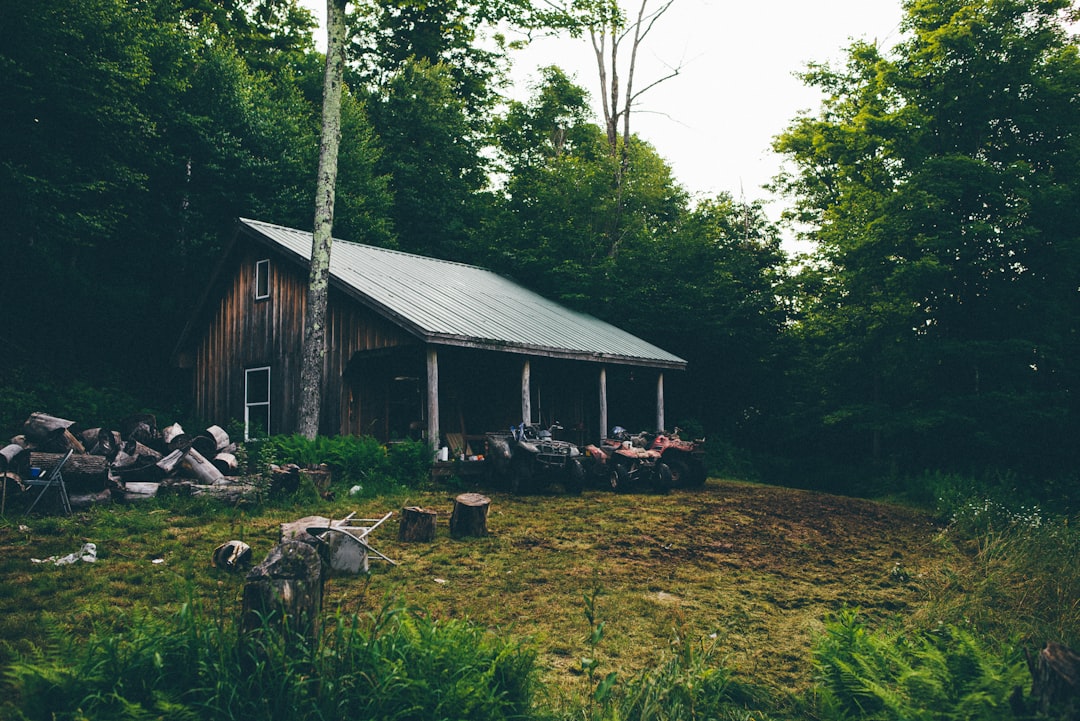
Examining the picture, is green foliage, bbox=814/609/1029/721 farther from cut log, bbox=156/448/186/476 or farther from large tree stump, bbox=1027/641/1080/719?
cut log, bbox=156/448/186/476

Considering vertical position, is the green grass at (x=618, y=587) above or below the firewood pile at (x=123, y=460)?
below

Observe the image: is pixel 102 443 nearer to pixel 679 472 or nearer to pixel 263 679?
pixel 263 679

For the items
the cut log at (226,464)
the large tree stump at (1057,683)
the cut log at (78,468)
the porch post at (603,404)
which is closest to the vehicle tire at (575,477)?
the porch post at (603,404)

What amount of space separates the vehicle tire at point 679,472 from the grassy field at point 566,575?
3349mm

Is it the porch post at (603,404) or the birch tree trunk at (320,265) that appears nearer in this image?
the birch tree trunk at (320,265)

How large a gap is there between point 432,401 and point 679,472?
17.1ft

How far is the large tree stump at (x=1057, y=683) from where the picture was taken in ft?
8.24

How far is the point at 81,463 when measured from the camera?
8.37m

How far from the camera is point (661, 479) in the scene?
1224 centimetres

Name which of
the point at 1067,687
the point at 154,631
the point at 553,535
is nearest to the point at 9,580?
the point at 154,631

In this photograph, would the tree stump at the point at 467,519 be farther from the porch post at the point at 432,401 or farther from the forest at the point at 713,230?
the forest at the point at 713,230

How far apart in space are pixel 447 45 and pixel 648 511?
106ft

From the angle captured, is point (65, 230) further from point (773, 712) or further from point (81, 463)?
point (773, 712)

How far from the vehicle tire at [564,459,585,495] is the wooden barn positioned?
2233 millimetres
